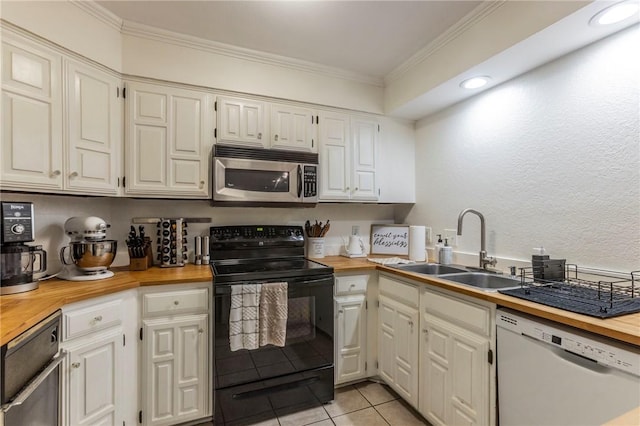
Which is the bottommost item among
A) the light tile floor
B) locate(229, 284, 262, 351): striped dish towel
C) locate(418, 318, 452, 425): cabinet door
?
the light tile floor

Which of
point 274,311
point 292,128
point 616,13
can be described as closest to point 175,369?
point 274,311

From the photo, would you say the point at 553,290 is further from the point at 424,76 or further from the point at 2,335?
the point at 2,335

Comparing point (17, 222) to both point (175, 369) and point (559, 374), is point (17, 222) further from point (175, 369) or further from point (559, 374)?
point (559, 374)

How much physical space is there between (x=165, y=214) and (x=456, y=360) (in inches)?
86.1

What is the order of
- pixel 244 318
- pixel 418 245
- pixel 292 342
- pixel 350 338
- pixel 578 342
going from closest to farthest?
pixel 578 342, pixel 244 318, pixel 292 342, pixel 350 338, pixel 418 245

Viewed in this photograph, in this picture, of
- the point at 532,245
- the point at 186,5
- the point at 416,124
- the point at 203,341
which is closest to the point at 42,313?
the point at 203,341

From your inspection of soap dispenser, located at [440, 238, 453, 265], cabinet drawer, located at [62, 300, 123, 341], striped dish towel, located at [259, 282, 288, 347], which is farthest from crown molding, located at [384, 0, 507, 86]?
cabinet drawer, located at [62, 300, 123, 341]

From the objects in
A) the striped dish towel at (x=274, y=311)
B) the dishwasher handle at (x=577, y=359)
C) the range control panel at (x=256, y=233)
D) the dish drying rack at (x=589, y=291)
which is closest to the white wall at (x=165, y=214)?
the range control panel at (x=256, y=233)

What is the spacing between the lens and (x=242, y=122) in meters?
2.28

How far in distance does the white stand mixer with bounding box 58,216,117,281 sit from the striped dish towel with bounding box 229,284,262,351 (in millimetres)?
763

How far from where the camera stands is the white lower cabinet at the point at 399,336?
1.96 meters

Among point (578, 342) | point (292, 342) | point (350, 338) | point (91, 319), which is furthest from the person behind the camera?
point (350, 338)

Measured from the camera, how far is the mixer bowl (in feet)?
5.69

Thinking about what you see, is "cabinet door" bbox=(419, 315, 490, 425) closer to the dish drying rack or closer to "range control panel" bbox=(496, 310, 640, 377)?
"range control panel" bbox=(496, 310, 640, 377)
